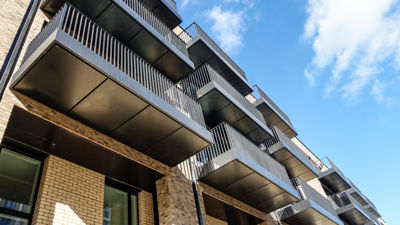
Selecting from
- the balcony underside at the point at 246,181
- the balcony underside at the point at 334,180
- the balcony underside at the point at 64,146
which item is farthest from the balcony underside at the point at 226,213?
the balcony underside at the point at 334,180

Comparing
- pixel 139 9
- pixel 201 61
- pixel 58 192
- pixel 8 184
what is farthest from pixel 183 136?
pixel 201 61

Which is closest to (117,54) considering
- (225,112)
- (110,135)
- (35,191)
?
(110,135)

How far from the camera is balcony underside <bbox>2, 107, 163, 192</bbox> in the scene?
6293mm

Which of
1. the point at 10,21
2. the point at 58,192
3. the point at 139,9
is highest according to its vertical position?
the point at 139,9

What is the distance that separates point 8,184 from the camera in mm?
6289

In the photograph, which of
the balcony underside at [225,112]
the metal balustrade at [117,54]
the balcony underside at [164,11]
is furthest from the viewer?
the balcony underside at [164,11]

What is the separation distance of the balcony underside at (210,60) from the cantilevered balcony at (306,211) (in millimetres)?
6194

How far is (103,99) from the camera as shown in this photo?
662 cm

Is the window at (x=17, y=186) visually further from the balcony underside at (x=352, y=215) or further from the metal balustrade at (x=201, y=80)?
the balcony underside at (x=352, y=215)

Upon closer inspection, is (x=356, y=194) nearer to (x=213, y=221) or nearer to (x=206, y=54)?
(x=206, y=54)

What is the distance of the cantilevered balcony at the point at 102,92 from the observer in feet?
19.3

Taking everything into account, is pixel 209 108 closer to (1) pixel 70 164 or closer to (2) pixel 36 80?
(1) pixel 70 164

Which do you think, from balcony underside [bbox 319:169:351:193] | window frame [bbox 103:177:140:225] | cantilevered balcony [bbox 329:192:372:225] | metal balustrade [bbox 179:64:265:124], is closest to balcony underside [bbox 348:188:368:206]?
balcony underside [bbox 319:169:351:193]

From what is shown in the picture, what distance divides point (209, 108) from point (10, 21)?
7999mm
